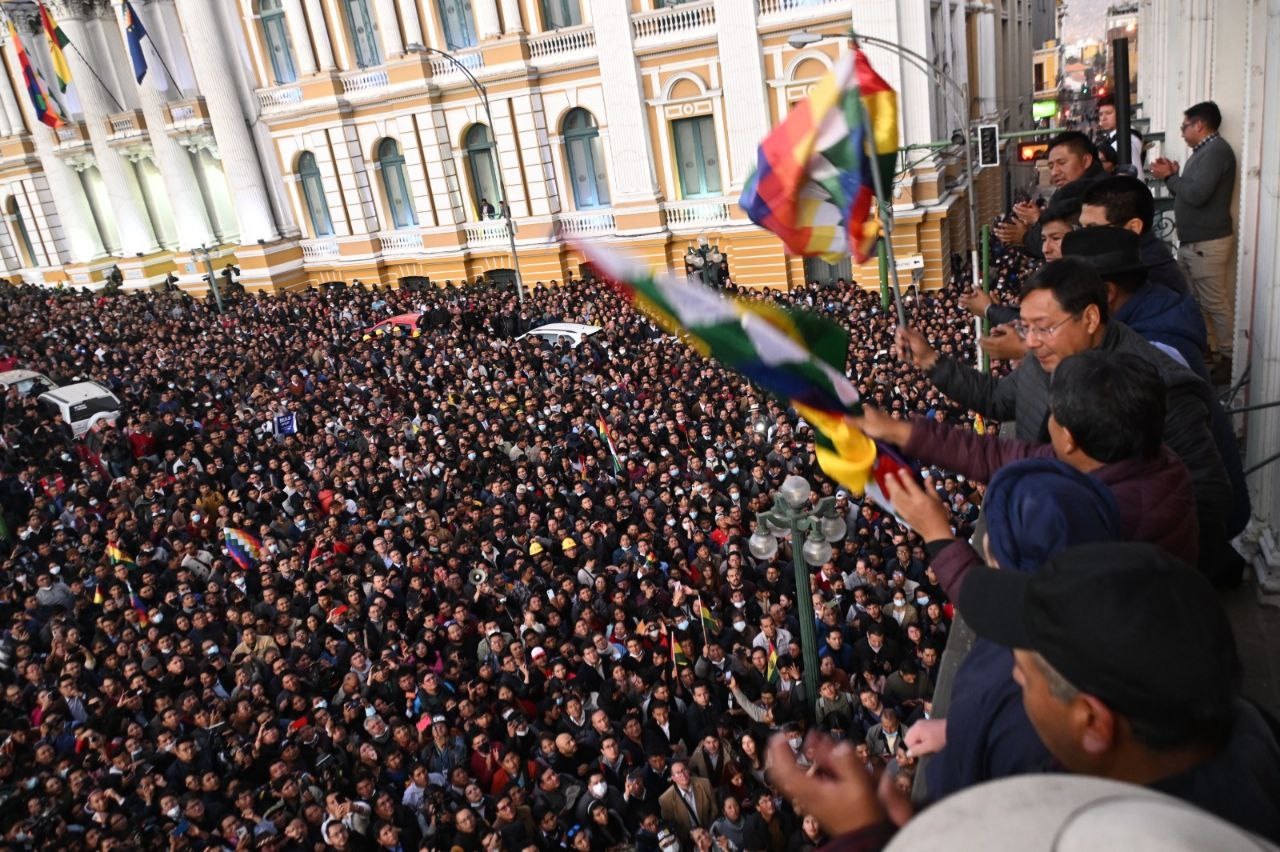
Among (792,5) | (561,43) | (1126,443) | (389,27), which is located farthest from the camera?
(389,27)

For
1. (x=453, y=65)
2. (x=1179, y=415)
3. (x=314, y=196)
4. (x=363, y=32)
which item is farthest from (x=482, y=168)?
(x=1179, y=415)

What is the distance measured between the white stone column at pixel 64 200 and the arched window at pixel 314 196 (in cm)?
1491

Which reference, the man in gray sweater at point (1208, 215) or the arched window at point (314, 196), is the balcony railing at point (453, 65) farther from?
the man in gray sweater at point (1208, 215)

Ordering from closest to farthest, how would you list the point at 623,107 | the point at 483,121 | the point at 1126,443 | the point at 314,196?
the point at 1126,443
the point at 623,107
the point at 483,121
the point at 314,196

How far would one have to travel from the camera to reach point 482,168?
2788 cm

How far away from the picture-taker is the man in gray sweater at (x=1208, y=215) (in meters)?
6.55

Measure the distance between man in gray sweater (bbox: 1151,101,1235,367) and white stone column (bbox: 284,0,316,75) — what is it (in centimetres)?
2714

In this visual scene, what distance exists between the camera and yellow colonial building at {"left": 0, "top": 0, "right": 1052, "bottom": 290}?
22.3 m

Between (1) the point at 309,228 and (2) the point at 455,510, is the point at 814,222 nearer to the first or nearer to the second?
(2) the point at 455,510

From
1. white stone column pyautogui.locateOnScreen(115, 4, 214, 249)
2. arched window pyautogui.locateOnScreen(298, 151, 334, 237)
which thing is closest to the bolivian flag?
white stone column pyautogui.locateOnScreen(115, 4, 214, 249)

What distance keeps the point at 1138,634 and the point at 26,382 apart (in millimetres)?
23376

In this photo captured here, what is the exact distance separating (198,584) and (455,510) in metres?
3.20

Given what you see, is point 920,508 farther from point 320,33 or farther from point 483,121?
point 320,33

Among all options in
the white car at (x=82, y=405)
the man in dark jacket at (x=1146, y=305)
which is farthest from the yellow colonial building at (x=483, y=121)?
the man in dark jacket at (x=1146, y=305)
